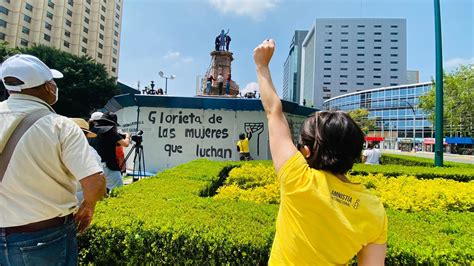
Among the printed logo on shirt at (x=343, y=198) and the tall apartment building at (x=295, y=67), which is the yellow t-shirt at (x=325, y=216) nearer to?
the printed logo on shirt at (x=343, y=198)

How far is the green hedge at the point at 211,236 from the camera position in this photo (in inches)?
90.8

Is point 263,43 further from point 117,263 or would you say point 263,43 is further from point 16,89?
point 117,263

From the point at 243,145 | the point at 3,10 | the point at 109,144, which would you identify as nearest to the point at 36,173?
the point at 109,144

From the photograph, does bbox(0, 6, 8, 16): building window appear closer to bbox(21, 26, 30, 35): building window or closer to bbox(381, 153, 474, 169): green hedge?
bbox(21, 26, 30, 35): building window

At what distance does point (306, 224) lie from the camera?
1.23 meters

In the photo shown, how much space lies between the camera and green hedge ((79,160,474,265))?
2.31m

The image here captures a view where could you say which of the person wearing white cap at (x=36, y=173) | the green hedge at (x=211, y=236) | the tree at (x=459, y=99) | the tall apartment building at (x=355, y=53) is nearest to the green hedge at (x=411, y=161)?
the green hedge at (x=211, y=236)

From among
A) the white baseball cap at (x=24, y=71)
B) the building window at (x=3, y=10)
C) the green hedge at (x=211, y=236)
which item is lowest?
the green hedge at (x=211, y=236)

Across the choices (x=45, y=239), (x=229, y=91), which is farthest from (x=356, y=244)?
(x=229, y=91)

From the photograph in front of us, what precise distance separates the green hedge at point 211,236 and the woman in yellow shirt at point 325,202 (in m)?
1.11

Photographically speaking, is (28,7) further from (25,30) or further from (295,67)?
(295,67)

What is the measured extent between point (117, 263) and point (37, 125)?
4.96 ft

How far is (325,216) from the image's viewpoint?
119cm

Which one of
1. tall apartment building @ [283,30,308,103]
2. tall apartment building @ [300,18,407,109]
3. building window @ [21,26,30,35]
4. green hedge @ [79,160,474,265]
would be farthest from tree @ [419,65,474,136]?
tall apartment building @ [283,30,308,103]
